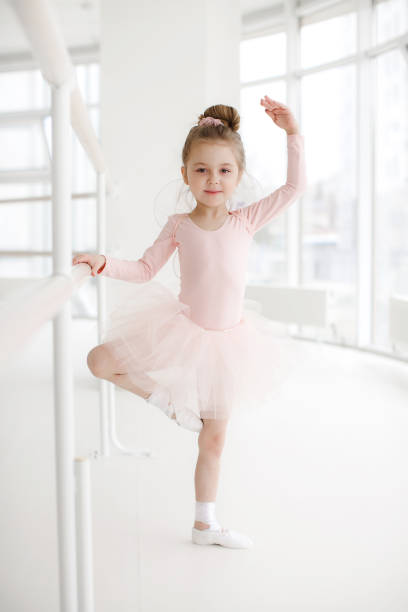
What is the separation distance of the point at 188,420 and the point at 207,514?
0.80 ft

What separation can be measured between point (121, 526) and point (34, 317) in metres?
1.16

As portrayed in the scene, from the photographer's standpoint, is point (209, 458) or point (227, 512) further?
point (227, 512)

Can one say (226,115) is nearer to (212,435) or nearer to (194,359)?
(194,359)

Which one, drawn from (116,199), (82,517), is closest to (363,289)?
(116,199)

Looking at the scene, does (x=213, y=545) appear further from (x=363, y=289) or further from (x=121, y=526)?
(x=363, y=289)

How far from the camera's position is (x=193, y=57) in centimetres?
270

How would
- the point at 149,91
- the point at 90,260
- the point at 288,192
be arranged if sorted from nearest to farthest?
the point at 90,260, the point at 288,192, the point at 149,91

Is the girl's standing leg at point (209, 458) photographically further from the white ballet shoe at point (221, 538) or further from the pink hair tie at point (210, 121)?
the pink hair tie at point (210, 121)

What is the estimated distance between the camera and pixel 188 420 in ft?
4.25

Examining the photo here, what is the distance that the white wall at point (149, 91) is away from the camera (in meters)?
2.71

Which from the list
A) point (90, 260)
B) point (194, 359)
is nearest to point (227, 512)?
point (194, 359)

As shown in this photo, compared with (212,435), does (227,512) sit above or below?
below

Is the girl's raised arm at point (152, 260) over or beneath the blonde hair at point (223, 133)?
beneath

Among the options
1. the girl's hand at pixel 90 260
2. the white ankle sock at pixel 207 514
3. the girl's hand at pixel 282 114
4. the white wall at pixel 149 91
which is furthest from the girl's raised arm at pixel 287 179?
the white wall at pixel 149 91
